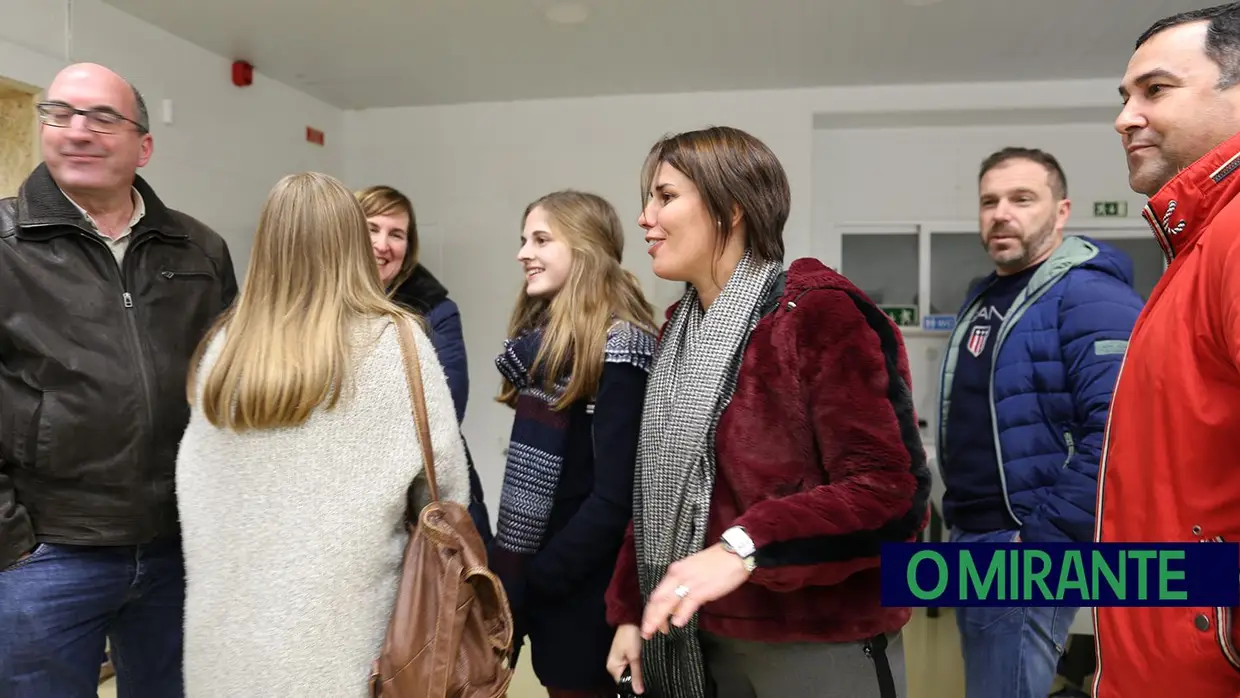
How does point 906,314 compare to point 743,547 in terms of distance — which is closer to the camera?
point 743,547

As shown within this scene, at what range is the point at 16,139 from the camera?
280cm

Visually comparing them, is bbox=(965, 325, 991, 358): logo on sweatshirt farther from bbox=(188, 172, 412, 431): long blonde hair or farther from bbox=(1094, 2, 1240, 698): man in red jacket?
bbox=(188, 172, 412, 431): long blonde hair

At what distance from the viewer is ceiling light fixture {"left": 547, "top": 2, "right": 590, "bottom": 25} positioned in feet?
10.5

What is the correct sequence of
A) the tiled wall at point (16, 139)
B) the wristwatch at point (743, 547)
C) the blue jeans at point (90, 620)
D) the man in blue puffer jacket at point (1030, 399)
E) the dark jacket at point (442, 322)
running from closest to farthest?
1. the wristwatch at point (743, 547)
2. the blue jeans at point (90, 620)
3. the man in blue puffer jacket at point (1030, 399)
4. the dark jacket at point (442, 322)
5. the tiled wall at point (16, 139)

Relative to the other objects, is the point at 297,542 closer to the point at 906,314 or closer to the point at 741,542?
the point at 741,542

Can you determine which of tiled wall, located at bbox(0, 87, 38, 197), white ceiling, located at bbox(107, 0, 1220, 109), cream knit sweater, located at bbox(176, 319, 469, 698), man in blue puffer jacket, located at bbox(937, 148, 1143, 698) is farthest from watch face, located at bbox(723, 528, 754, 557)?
tiled wall, located at bbox(0, 87, 38, 197)

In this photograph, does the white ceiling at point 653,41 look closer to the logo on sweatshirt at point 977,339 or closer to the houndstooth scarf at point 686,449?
the logo on sweatshirt at point 977,339

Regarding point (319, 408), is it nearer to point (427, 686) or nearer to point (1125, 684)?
point (427, 686)

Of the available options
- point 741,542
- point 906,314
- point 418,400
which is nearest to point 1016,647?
point 741,542

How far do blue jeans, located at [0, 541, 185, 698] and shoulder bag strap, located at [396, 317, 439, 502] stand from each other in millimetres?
667

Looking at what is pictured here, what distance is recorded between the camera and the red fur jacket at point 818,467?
1.02 metres

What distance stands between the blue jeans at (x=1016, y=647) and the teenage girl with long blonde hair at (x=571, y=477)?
2.89ft

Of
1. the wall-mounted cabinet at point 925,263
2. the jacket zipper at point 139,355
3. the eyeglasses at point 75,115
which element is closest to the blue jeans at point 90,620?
the jacket zipper at point 139,355

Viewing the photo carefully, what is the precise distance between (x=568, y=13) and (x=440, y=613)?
284 cm
